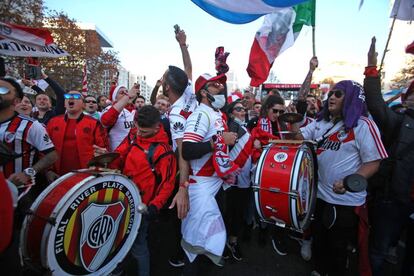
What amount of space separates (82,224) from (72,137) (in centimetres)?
207

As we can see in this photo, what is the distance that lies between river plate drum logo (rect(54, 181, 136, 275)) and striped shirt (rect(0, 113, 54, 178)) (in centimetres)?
112

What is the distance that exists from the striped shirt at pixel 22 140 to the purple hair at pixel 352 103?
3161 millimetres

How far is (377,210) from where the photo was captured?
2.96 meters

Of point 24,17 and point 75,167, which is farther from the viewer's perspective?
point 24,17

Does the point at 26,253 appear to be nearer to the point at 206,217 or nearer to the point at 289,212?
the point at 206,217

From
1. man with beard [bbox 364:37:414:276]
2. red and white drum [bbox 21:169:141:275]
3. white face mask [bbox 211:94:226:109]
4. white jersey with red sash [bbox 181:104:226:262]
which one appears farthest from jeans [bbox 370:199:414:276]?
red and white drum [bbox 21:169:141:275]

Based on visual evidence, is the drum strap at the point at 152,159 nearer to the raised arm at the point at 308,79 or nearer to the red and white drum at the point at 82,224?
the red and white drum at the point at 82,224

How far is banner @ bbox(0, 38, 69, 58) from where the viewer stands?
5578 millimetres

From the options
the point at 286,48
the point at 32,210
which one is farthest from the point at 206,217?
the point at 286,48

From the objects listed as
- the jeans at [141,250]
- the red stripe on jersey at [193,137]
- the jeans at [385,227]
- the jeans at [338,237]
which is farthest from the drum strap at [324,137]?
the jeans at [141,250]

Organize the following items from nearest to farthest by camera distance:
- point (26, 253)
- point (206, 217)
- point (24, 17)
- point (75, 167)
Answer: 1. point (26, 253)
2. point (206, 217)
3. point (75, 167)
4. point (24, 17)

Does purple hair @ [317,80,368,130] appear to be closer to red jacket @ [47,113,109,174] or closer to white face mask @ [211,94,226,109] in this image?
white face mask @ [211,94,226,109]

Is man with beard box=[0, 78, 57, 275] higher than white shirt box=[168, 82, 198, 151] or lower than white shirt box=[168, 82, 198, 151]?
lower

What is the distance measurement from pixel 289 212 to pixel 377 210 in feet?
3.62
